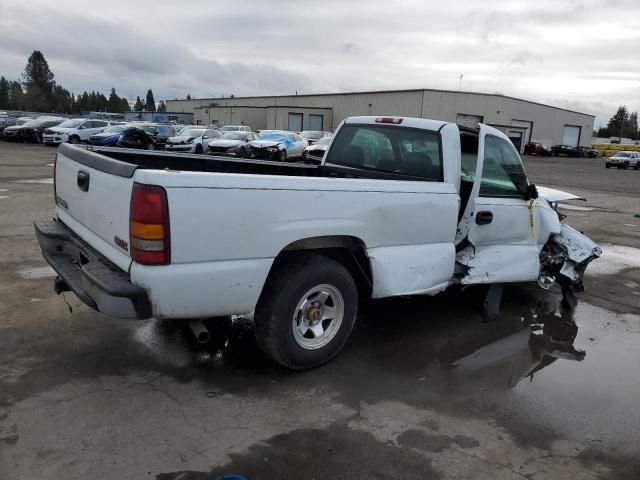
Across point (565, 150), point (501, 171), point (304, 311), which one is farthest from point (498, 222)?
point (565, 150)

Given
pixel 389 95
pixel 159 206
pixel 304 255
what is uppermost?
pixel 389 95

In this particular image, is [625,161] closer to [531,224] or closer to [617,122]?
[531,224]

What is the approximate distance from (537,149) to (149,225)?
62615mm

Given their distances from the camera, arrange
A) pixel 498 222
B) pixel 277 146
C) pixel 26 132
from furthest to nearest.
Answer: pixel 26 132, pixel 277 146, pixel 498 222

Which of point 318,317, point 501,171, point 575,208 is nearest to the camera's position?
point 318,317

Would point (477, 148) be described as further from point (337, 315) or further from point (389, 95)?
point (389, 95)

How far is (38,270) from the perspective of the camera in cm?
607

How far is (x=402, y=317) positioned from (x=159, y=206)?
310cm

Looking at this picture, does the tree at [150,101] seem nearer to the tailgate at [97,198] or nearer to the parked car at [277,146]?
the parked car at [277,146]

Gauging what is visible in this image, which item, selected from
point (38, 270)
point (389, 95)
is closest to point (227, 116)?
point (389, 95)

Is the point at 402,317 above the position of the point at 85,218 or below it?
below

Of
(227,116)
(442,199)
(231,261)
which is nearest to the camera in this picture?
(231,261)

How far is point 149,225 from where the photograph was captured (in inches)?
119

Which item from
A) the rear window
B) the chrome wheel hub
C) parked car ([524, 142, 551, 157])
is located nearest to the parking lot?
the chrome wheel hub
